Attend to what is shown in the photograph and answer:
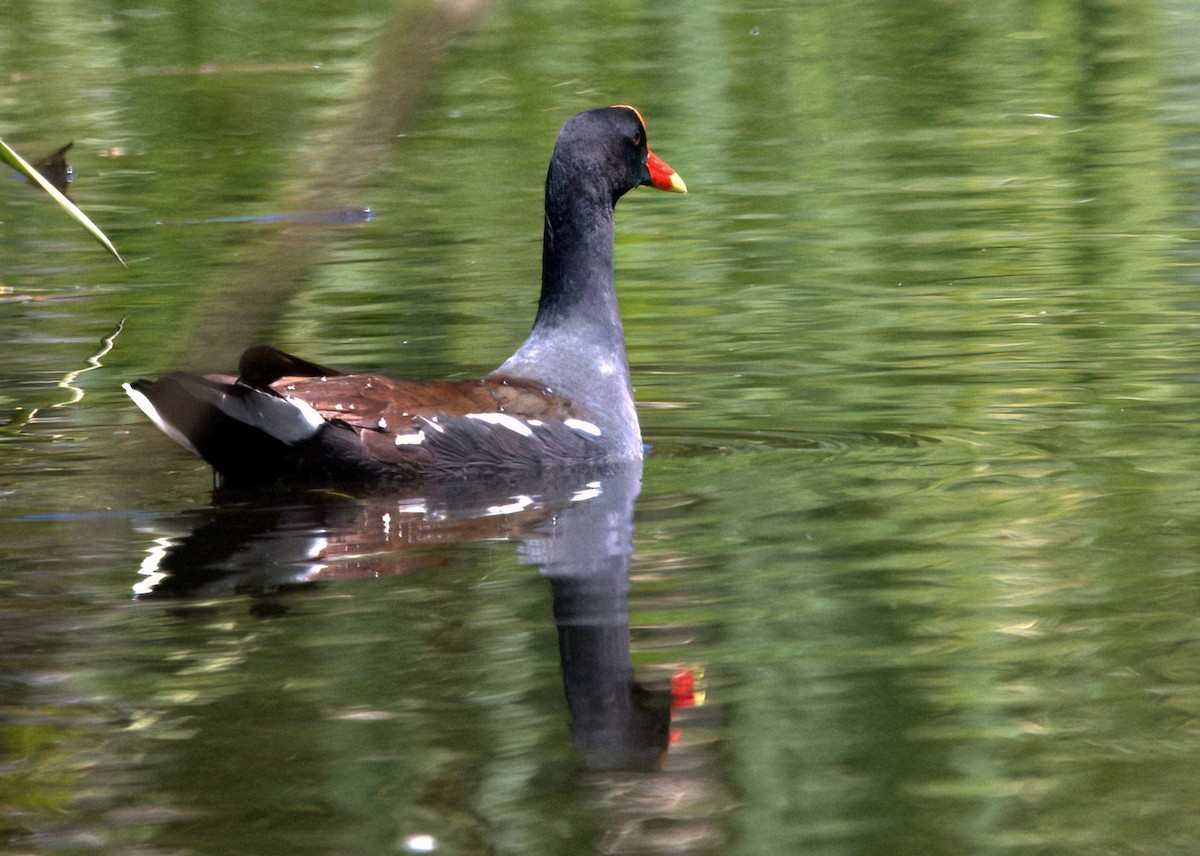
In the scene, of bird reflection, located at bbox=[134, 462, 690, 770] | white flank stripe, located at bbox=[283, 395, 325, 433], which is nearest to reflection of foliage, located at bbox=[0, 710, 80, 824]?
bird reflection, located at bbox=[134, 462, 690, 770]

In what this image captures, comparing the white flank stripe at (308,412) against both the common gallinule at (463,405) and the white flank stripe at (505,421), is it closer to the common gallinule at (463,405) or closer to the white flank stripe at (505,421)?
the common gallinule at (463,405)

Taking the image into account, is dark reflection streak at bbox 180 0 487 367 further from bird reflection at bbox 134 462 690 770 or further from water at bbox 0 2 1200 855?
bird reflection at bbox 134 462 690 770

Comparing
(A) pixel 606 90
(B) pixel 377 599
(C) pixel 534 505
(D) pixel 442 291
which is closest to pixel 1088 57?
(A) pixel 606 90

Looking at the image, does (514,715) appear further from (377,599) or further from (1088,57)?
(1088,57)

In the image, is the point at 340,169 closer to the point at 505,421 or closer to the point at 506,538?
the point at 506,538

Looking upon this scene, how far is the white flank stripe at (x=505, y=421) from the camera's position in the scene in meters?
6.11

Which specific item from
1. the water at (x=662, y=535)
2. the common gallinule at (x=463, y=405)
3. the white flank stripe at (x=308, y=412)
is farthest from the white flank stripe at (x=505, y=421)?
the white flank stripe at (x=308, y=412)

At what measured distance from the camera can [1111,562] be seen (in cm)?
475

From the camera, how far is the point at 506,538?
210 inches

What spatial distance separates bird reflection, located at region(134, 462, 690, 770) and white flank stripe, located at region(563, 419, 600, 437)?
13 cm

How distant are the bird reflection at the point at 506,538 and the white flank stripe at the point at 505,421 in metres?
0.18

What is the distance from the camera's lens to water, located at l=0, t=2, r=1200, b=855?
3225 millimetres

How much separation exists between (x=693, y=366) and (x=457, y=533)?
2486 millimetres

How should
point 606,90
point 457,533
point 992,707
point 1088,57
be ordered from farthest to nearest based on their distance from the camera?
point 1088,57
point 606,90
point 457,533
point 992,707
